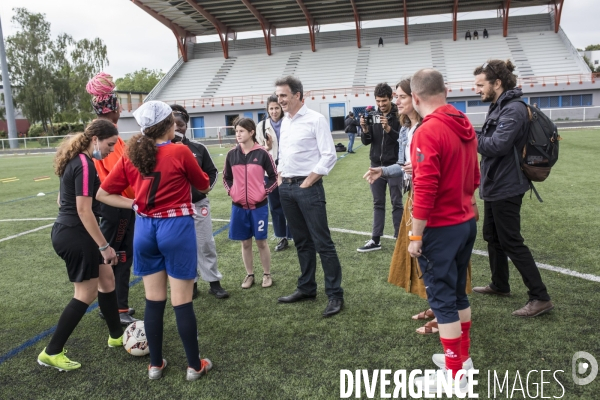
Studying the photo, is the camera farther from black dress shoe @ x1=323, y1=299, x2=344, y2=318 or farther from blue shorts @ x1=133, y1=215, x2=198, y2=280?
blue shorts @ x1=133, y1=215, x2=198, y2=280

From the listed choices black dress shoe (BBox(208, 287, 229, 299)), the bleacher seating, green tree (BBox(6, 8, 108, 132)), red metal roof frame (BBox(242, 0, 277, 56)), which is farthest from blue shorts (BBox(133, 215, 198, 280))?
green tree (BBox(6, 8, 108, 132))

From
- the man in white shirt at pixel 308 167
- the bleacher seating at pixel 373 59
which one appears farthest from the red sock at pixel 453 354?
the bleacher seating at pixel 373 59

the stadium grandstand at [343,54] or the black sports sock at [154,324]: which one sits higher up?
the stadium grandstand at [343,54]

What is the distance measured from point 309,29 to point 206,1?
29.3 feet

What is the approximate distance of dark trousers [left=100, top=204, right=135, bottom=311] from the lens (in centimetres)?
379

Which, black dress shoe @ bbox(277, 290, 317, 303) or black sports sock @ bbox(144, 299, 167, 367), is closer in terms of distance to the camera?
black sports sock @ bbox(144, 299, 167, 367)

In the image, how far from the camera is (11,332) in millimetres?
3996

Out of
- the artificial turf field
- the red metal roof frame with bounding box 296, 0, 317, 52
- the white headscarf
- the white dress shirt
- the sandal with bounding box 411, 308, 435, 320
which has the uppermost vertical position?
the red metal roof frame with bounding box 296, 0, 317, 52

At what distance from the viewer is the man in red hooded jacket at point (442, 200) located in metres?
2.60

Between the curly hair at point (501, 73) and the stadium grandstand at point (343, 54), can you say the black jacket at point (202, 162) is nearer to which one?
the curly hair at point (501, 73)

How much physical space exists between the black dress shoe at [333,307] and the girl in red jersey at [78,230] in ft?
5.80

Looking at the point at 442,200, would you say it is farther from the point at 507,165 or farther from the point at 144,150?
the point at 144,150

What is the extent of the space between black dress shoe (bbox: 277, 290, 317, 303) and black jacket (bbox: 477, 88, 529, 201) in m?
1.77

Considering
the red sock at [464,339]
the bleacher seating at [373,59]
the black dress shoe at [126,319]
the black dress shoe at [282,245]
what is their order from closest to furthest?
the red sock at [464,339], the black dress shoe at [126,319], the black dress shoe at [282,245], the bleacher seating at [373,59]
